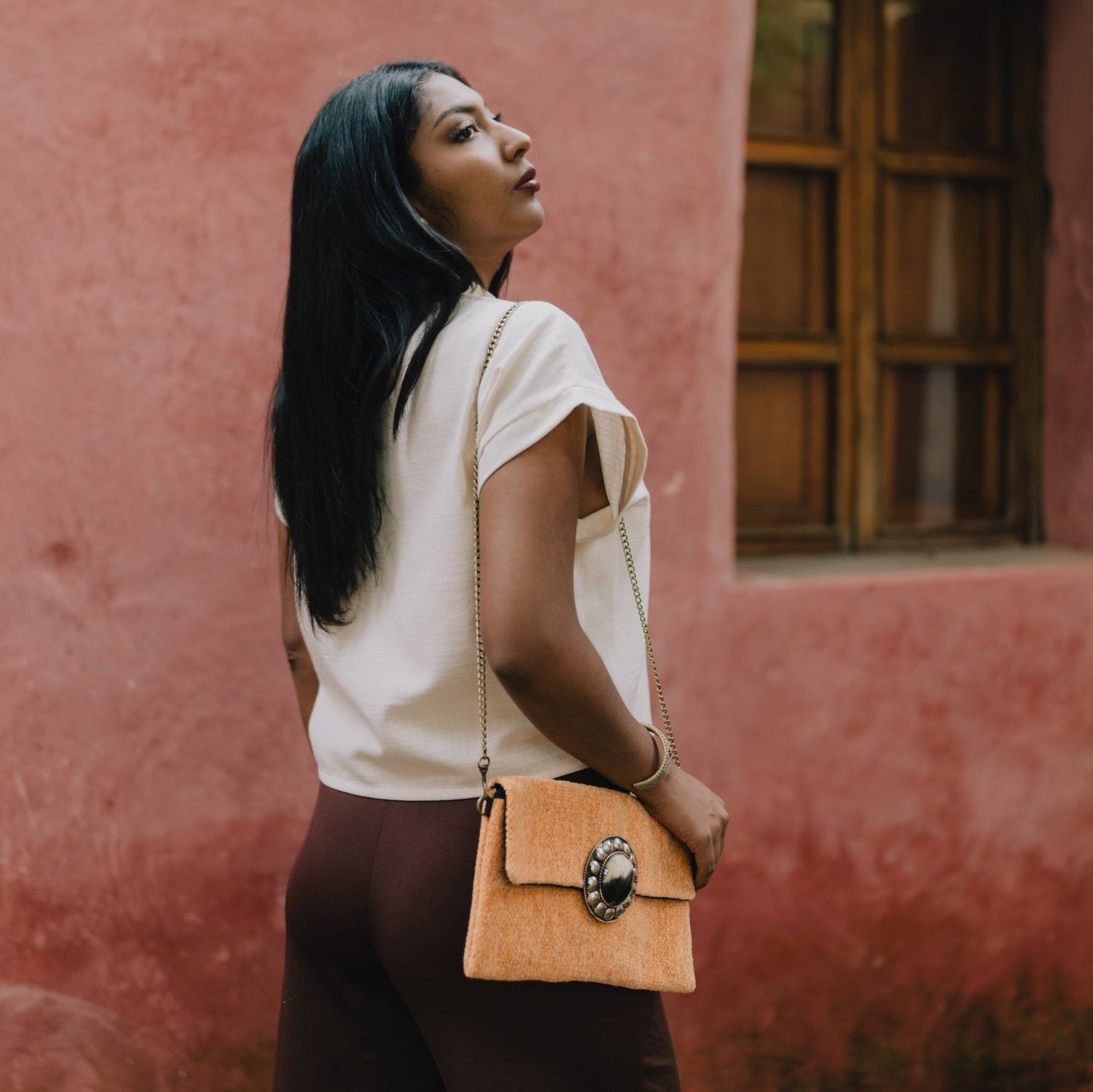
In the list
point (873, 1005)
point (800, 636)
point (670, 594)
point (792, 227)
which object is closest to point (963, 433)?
point (792, 227)

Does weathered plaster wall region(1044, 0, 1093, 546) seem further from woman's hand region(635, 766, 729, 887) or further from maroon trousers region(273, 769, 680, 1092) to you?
maroon trousers region(273, 769, 680, 1092)

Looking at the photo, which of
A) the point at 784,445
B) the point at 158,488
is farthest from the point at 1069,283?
the point at 158,488

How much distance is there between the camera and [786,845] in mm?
2760

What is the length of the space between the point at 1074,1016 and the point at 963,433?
149 centimetres

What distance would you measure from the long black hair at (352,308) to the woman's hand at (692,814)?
409 millimetres

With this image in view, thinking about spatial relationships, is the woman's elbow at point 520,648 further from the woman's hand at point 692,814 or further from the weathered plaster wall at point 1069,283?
the weathered plaster wall at point 1069,283

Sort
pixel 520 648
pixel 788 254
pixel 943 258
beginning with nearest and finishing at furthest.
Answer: pixel 520 648 → pixel 788 254 → pixel 943 258

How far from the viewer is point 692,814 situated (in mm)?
1421

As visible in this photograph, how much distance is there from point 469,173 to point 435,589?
1.63 feet

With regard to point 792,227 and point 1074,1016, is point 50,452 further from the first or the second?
point 1074,1016

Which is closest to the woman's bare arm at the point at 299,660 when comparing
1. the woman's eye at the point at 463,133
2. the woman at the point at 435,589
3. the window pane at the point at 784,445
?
the woman at the point at 435,589

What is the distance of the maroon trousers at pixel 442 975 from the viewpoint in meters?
1.32

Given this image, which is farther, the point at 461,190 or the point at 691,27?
the point at 691,27

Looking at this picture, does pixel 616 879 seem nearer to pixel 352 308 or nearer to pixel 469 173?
pixel 352 308
